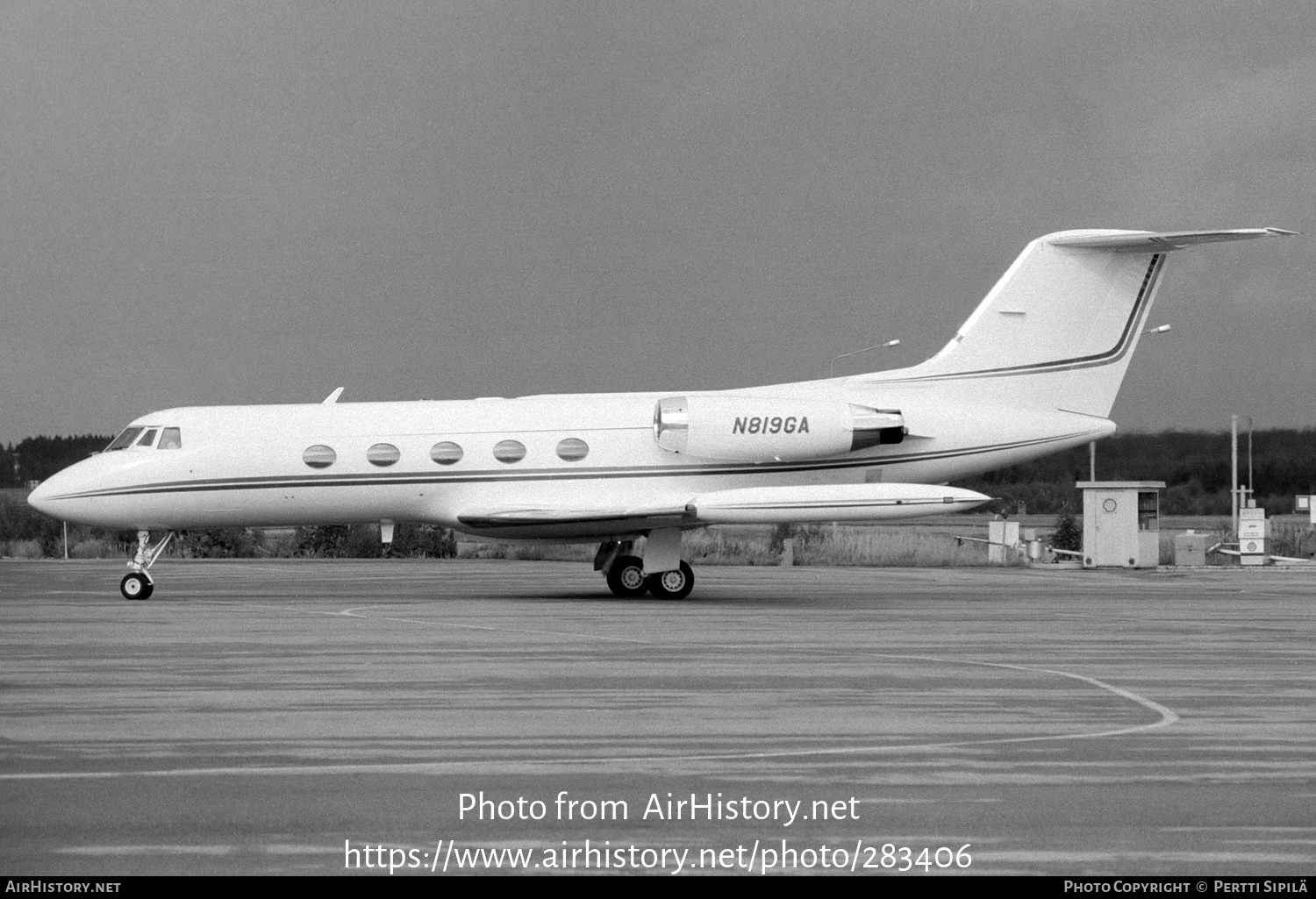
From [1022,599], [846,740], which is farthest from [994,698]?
[1022,599]

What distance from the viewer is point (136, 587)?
2430 cm

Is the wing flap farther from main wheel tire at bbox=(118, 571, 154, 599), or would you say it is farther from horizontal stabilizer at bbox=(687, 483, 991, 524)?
main wheel tire at bbox=(118, 571, 154, 599)

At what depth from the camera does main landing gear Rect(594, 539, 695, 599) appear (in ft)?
81.1

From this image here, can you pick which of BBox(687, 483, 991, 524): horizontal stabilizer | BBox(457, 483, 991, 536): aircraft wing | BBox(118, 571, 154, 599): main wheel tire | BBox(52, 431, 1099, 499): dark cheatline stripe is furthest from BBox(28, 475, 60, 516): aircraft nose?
BBox(687, 483, 991, 524): horizontal stabilizer

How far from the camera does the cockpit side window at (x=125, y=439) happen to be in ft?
83.0

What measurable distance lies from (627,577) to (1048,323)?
8293 millimetres

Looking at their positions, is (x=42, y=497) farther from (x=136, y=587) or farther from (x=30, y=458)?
(x=30, y=458)

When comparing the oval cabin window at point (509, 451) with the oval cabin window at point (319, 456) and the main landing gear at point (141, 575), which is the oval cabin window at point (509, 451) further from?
the main landing gear at point (141, 575)

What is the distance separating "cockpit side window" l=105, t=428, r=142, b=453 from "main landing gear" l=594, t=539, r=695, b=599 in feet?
26.3

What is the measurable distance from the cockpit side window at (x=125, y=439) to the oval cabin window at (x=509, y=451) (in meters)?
6.04

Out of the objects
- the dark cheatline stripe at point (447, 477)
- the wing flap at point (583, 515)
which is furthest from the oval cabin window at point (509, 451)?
the wing flap at point (583, 515)

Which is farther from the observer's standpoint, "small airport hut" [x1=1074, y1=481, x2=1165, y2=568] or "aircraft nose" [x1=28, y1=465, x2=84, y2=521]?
"small airport hut" [x1=1074, y1=481, x2=1165, y2=568]
